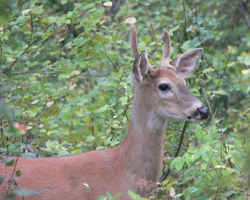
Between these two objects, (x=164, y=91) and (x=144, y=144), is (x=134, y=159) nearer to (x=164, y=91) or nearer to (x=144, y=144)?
(x=144, y=144)

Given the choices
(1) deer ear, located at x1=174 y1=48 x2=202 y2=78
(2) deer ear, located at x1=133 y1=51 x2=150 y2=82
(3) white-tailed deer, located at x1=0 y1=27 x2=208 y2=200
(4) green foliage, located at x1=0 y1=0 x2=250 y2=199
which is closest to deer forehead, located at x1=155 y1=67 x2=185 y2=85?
(3) white-tailed deer, located at x1=0 y1=27 x2=208 y2=200

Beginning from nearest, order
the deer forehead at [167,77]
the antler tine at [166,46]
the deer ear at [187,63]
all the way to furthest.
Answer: the deer forehead at [167,77] → the antler tine at [166,46] → the deer ear at [187,63]

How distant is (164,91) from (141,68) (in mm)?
365

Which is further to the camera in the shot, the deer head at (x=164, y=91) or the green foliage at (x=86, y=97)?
the green foliage at (x=86, y=97)

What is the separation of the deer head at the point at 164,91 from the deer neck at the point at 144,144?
81 millimetres

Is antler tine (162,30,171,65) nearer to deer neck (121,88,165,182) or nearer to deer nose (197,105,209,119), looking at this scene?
deer neck (121,88,165,182)

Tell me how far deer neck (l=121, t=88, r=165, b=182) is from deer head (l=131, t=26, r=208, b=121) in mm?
81

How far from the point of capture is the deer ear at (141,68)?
5380 millimetres

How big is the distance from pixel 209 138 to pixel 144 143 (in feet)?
2.73

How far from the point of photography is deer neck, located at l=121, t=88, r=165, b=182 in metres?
5.31

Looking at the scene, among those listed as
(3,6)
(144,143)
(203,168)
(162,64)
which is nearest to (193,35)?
(162,64)

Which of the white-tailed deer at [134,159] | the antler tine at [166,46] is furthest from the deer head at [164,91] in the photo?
the antler tine at [166,46]

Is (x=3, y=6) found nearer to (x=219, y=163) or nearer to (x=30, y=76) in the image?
(x=219, y=163)

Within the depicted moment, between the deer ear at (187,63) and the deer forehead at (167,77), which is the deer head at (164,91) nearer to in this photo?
the deer forehead at (167,77)
